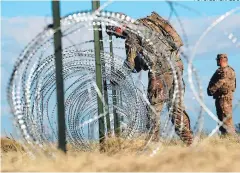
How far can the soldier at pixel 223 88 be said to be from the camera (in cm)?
1235

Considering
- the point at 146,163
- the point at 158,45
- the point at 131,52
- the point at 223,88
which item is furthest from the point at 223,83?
the point at 146,163

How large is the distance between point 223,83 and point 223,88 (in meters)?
0.10

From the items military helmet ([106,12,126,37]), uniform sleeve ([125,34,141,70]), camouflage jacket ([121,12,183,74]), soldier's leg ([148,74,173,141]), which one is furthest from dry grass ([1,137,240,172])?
military helmet ([106,12,126,37])

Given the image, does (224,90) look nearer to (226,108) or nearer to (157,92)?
(226,108)

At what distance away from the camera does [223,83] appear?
12.4 metres

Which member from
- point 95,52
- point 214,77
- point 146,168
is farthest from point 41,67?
point 214,77

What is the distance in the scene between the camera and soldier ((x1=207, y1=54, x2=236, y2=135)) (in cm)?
1235

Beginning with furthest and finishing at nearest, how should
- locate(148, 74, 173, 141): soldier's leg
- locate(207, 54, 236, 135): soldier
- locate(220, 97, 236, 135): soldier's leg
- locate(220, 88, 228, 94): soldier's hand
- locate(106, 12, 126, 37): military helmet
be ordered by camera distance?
locate(220, 97, 236, 135): soldier's leg, locate(220, 88, 228, 94): soldier's hand, locate(207, 54, 236, 135): soldier, locate(148, 74, 173, 141): soldier's leg, locate(106, 12, 126, 37): military helmet

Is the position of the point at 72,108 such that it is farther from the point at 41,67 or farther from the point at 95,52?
the point at 41,67

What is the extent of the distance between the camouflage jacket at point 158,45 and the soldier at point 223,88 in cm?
148

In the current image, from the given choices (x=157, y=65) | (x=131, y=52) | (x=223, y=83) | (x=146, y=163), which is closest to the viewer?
(x=146, y=163)

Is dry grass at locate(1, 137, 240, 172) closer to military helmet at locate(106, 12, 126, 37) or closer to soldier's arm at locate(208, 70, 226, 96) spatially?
military helmet at locate(106, 12, 126, 37)

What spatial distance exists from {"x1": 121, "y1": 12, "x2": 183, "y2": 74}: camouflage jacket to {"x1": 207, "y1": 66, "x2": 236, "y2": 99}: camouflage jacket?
151 cm

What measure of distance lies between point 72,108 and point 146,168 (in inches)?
176
